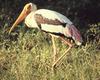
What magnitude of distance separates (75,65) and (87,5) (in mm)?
5078

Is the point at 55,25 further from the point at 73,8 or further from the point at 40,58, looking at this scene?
the point at 73,8

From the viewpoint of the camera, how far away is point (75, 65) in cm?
886

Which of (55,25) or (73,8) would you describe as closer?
(55,25)

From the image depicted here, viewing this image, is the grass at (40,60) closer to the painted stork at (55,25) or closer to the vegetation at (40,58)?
the vegetation at (40,58)

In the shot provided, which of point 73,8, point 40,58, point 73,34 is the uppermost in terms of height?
point 73,34

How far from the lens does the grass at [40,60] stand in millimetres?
8555

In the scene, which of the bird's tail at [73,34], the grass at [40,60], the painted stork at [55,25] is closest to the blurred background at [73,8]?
the grass at [40,60]

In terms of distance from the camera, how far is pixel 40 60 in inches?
362

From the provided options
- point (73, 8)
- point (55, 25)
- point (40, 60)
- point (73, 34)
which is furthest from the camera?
point (73, 8)

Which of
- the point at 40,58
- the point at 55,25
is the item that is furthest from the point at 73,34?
the point at 40,58

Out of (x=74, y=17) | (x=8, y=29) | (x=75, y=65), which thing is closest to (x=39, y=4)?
(x=74, y=17)

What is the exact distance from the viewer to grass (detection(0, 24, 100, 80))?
855cm

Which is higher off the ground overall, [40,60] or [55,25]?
[55,25]

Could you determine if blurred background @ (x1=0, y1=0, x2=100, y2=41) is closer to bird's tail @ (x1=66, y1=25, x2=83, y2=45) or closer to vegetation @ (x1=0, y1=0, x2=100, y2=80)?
vegetation @ (x1=0, y1=0, x2=100, y2=80)
